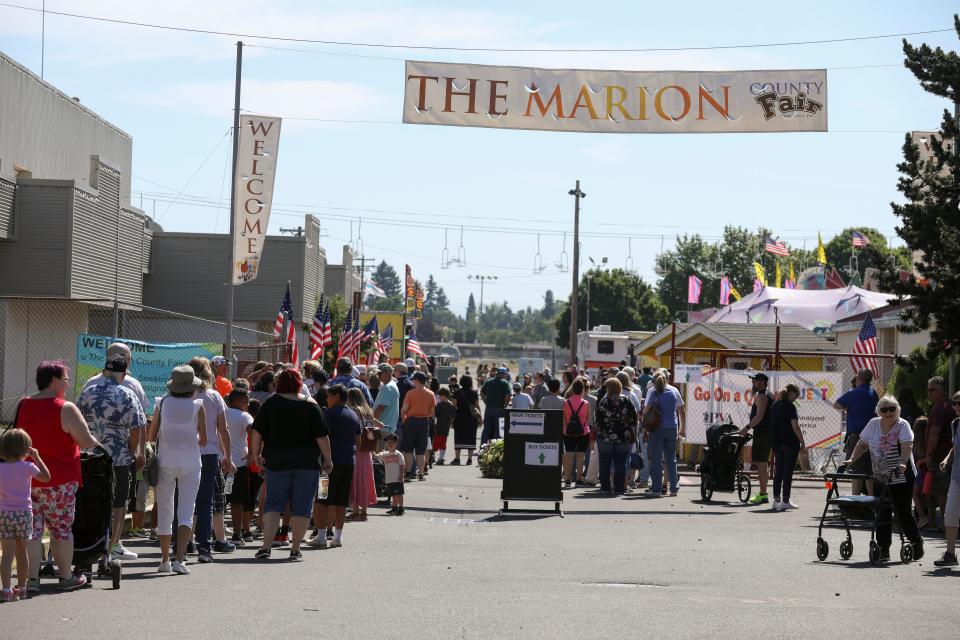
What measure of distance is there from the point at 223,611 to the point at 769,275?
11698 centimetres

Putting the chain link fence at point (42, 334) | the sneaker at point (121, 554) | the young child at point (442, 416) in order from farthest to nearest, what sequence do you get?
1. the chain link fence at point (42, 334)
2. the young child at point (442, 416)
3. the sneaker at point (121, 554)

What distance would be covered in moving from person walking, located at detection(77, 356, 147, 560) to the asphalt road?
3.05ft

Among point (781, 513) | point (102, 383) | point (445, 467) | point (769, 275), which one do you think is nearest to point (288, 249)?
point (445, 467)

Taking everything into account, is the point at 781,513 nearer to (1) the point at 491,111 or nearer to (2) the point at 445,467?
(1) the point at 491,111

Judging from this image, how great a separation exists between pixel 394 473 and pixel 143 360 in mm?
3390

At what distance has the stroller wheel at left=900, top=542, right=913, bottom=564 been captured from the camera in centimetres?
1236

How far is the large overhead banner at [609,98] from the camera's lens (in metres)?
17.6

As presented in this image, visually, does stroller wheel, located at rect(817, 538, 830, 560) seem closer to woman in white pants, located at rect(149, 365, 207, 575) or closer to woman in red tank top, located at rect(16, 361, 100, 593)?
woman in white pants, located at rect(149, 365, 207, 575)

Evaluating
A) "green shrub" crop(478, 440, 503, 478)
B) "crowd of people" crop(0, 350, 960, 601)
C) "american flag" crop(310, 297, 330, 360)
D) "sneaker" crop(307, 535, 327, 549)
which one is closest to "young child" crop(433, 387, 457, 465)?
"green shrub" crop(478, 440, 503, 478)

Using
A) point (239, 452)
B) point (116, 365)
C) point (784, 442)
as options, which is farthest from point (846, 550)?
point (116, 365)

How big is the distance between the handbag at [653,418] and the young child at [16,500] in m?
11.7

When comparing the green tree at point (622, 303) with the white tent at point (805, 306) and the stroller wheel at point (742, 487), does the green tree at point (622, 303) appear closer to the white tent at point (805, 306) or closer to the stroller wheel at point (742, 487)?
the white tent at point (805, 306)

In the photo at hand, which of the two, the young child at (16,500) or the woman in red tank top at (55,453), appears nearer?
the young child at (16,500)

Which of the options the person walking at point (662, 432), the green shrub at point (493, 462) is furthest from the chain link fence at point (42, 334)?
the person walking at point (662, 432)
